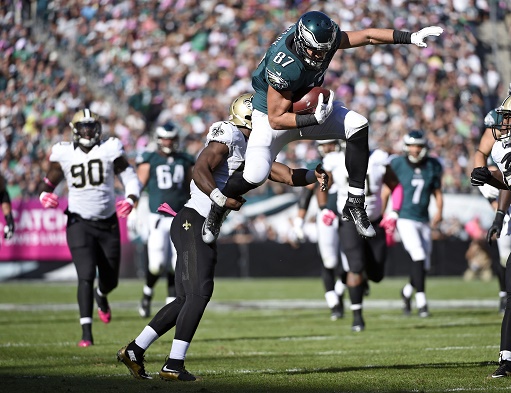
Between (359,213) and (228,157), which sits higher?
(228,157)

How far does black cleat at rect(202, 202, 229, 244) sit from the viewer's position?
6.45 metres

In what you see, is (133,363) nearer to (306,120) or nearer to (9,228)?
(306,120)

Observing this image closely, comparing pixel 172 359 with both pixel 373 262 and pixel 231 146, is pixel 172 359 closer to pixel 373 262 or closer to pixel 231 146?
pixel 231 146

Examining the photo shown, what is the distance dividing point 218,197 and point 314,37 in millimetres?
1191

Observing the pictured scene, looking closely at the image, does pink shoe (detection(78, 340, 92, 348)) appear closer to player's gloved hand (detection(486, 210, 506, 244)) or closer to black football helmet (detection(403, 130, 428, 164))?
player's gloved hand (detection(486, 210, 506, 244))

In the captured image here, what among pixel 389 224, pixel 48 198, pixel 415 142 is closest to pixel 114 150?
pixel 48 198

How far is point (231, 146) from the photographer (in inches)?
266

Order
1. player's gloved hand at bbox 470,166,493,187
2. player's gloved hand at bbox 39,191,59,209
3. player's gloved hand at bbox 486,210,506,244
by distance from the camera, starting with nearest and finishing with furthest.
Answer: player's gloved hand at bbox 470,166,493,187
player's gloved hand at bbox 486,210,506,244
player's gloved hand at bbox 39,191,59,209

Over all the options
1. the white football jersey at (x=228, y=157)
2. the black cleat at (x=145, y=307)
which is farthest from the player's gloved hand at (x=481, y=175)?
the black cleat at (x=145, y=307)

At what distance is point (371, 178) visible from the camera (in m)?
11.3

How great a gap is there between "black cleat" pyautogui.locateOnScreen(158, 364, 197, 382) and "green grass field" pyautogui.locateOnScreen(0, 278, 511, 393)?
49 millimetres

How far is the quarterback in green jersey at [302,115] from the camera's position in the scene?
644cm

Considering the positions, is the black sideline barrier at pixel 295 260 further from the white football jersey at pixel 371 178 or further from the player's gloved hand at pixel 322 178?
the player's gloved hand at pixel 322 178

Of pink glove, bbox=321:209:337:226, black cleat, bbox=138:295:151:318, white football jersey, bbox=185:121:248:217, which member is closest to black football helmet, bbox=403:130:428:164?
pink glove, bbox=321:209:337:226
